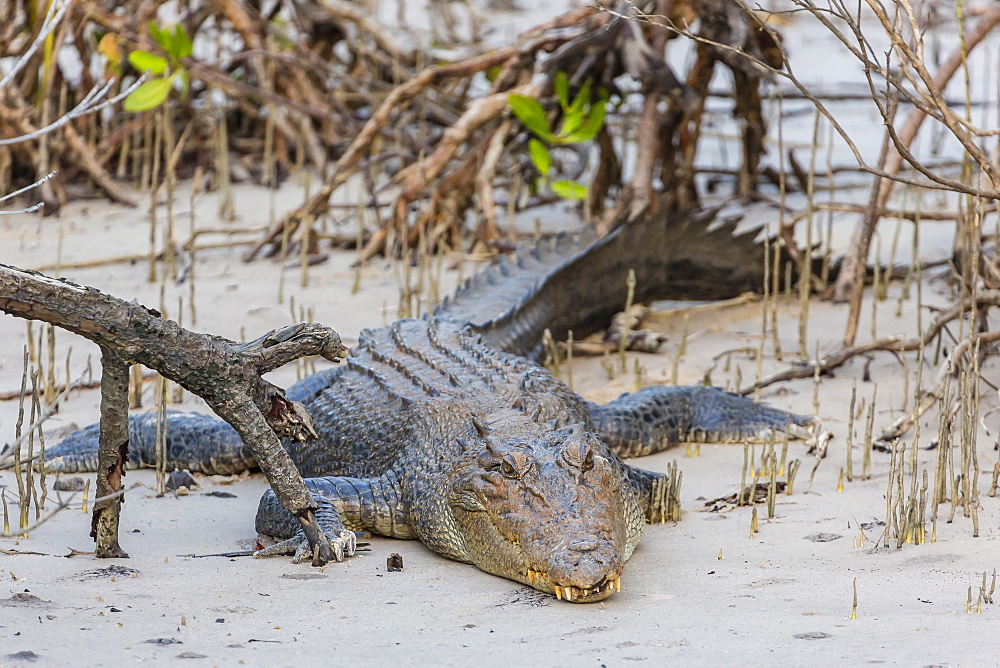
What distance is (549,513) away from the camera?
306 centimetres

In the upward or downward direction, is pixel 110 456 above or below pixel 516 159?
below

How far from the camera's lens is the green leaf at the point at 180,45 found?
7159 millimetres

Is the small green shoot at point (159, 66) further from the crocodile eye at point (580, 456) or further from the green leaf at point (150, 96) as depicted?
the crocodile eye at point (580, 456)

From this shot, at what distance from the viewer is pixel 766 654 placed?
249cm

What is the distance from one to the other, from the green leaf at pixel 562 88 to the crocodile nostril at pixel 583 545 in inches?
165

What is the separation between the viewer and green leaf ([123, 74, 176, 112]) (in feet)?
22.6

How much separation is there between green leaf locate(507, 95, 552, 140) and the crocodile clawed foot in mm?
3696

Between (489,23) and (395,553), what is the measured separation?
10.0m

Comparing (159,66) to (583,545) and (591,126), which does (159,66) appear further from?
(583,545)

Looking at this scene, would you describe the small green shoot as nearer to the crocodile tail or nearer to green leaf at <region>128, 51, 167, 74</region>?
green leaf at <region>128, 51, 167, 74</region>

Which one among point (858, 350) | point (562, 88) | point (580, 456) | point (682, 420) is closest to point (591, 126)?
point (562, 88)

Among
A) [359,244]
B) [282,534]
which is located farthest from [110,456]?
[359,244]

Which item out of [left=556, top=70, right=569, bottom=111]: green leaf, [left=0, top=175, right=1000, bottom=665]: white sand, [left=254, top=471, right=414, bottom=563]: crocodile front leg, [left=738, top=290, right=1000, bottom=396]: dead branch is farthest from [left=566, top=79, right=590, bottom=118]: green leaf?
[left=254, top=471, right=414, bottom=563]: crocodile front leg

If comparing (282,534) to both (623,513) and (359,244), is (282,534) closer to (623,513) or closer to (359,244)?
(623,513)
